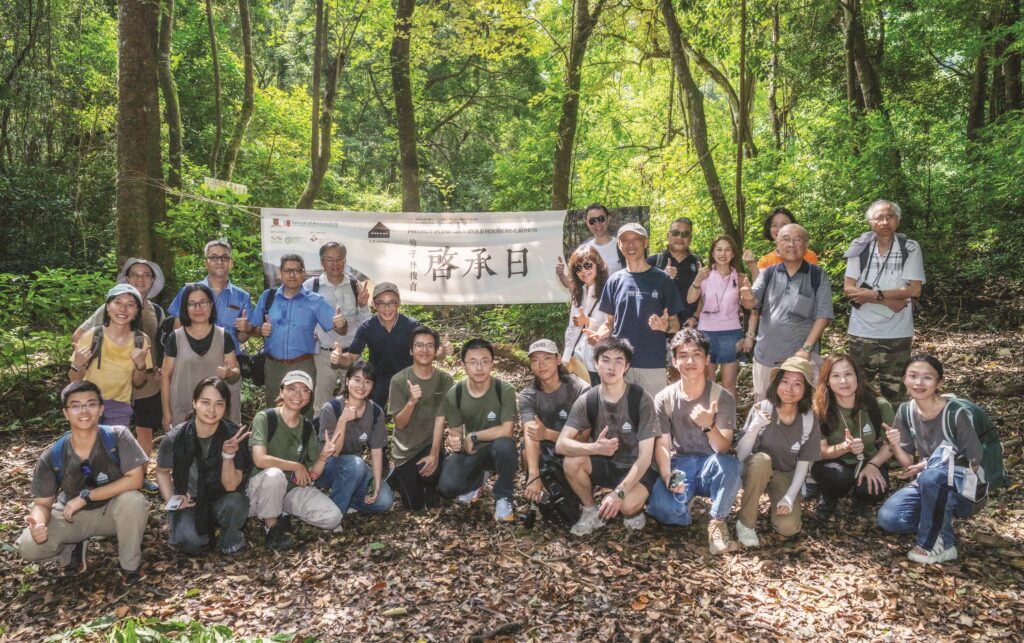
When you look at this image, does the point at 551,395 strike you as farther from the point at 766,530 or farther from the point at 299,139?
the point at 299,139

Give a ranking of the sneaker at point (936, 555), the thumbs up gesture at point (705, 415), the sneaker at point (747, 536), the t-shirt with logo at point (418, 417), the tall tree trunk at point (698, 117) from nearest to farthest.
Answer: the sneaker at point (936, 555) < the sneaker at point (747, 536) < the thumbs up gesture at point (705, 415) < the t-shirt with logo at point (418, 417) < the tall tree trunk at point (698, 117)

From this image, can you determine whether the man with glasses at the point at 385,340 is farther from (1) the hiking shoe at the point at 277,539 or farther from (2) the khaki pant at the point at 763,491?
(2) the khaki pant at the point at 763,491

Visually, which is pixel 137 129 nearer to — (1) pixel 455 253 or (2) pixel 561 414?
Result: (1) pixel 455 253

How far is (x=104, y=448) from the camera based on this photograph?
14.9 feet

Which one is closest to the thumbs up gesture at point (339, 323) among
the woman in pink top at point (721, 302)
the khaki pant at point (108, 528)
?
the khaki pant at point (108, 528)

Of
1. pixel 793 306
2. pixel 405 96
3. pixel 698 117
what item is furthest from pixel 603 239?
pixel 405 96

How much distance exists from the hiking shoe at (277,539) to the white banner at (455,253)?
3.60 metres

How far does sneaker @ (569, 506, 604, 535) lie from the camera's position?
4945 millimetres

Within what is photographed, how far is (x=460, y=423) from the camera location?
5.51m

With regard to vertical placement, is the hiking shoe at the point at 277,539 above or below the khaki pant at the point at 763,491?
below

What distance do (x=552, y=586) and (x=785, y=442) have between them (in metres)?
2.04

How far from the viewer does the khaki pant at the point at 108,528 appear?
174 inches

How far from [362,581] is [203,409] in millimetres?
1687

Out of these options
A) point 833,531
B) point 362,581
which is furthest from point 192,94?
point 833,531
